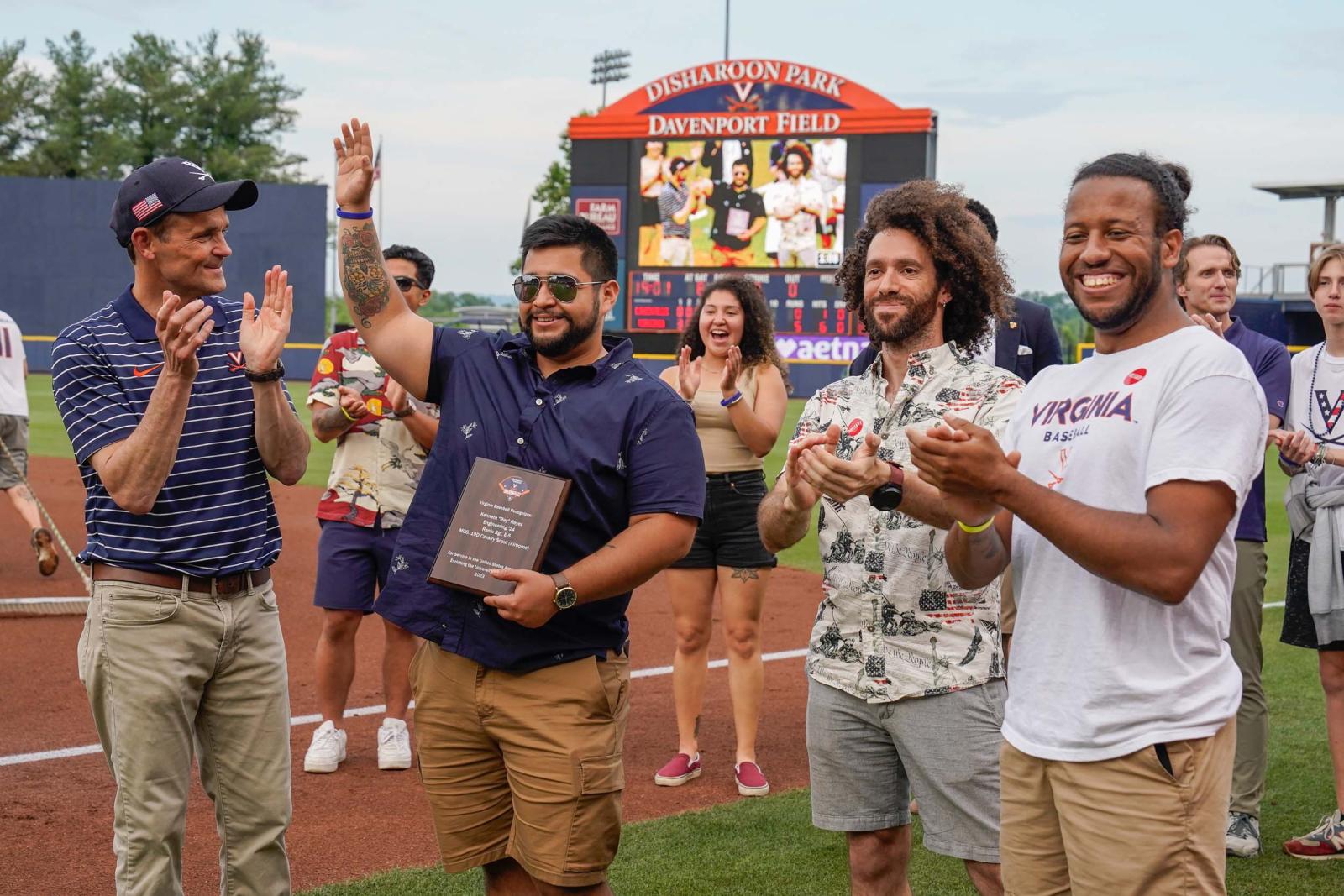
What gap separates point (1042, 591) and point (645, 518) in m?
1.15

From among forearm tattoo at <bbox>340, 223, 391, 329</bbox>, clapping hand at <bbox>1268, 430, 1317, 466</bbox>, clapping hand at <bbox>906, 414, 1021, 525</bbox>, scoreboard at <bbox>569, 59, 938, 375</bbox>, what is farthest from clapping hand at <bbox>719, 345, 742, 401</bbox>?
scoreboard at <bbox>569, 59, 938, 375</bbox>

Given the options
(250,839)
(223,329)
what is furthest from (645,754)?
(223,329)

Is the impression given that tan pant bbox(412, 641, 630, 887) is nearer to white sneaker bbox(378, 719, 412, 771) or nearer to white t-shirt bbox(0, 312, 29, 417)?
white sneaker bbox(378, 719, 412, 771)

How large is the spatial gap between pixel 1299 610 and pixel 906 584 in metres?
2.50

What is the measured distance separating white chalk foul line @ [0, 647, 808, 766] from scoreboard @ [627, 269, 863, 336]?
21.8 m

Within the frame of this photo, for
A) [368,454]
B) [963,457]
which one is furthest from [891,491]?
[368,454]

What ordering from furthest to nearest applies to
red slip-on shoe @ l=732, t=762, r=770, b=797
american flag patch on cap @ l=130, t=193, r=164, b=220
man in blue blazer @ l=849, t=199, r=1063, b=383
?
red slip-on shoe @ l=732, t=762, r=770, b=797 → man in blue blazer @ l=849, t=199, r=1063, b=383 → american flag patch on cap @ l=130, t=193, r=164, b=220

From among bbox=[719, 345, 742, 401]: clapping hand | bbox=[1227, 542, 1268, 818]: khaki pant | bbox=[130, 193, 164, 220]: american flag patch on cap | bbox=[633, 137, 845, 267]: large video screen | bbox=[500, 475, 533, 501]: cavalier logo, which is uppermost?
bbox=[633, 137, 845, 267]: large video screen

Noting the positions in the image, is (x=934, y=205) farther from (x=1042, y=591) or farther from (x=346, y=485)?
(x=346, y=485)

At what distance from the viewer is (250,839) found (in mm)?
3891

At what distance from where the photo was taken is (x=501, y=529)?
11.3ft

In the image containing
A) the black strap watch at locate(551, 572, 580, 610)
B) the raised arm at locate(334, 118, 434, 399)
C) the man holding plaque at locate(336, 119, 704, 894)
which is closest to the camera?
the black strap watch at locate(551, 572, 580, 610)

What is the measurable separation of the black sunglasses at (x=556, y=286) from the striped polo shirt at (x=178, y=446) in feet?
3.07

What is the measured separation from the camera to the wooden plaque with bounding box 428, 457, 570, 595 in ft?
11.2
